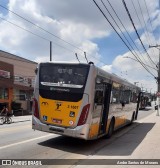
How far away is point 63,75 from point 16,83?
38.7 m

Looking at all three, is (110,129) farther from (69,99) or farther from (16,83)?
(16,83)

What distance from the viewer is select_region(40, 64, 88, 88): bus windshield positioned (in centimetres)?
1174

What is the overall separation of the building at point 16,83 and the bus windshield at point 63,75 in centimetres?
3277

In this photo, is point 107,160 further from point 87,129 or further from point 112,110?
point 112,110

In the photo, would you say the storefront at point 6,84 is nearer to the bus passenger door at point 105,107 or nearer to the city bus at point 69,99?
the bus passenger door at point 105,107

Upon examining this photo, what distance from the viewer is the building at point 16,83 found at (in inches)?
1773

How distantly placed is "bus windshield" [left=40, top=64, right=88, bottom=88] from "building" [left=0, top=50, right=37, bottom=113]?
108ft

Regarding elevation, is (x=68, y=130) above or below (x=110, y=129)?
above

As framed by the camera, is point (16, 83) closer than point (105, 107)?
No

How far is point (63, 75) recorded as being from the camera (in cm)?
1205

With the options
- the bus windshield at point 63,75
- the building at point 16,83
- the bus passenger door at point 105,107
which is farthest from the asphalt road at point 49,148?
the building at point 16,83

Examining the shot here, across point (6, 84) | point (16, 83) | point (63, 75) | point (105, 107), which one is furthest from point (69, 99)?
point (16, 83)

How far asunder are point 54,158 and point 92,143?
12.4 feet

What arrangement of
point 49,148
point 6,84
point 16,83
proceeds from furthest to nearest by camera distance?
1. point 16,83
2. point 6,84
3. point 49,148
